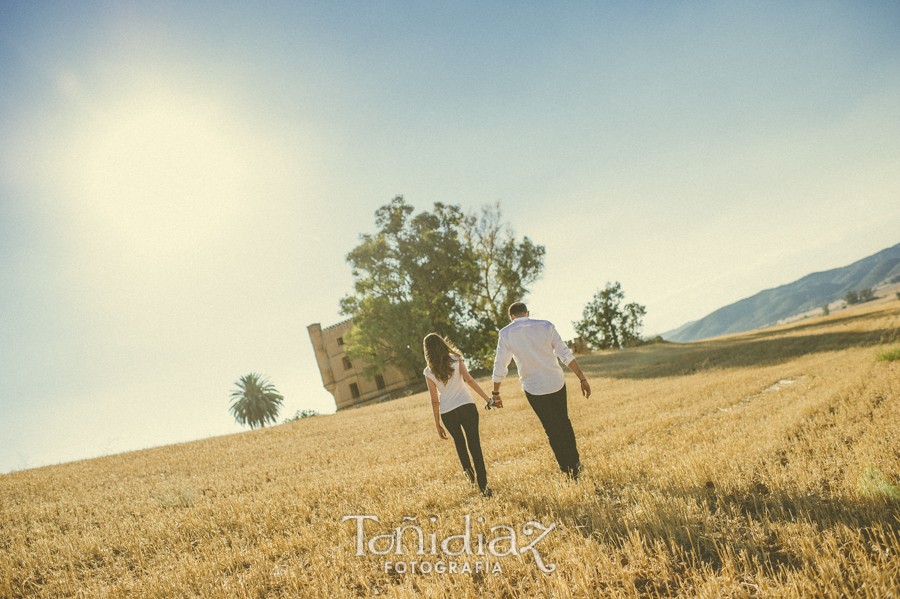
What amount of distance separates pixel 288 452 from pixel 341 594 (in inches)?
390

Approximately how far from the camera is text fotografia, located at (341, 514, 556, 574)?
11.4ft

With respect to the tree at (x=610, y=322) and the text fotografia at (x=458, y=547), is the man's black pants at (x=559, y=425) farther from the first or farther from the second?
the tree at (x=610, y=322)

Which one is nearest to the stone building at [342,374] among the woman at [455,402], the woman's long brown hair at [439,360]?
the woman at [455,402]

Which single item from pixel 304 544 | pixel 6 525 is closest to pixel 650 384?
pixel 304 544

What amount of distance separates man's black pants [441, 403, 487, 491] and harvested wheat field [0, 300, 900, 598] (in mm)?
372

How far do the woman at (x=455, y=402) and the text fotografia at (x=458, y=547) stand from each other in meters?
0.98

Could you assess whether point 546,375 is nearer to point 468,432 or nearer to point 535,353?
point 535,353

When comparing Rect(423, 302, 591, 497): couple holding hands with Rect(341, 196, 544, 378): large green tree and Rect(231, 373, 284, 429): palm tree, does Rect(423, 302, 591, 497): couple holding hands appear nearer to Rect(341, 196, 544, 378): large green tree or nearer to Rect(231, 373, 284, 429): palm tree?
Answer: Rect(341, 196, 544, 378): large green tree

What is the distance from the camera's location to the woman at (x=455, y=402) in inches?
208

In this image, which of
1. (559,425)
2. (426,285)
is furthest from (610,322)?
(559,425)

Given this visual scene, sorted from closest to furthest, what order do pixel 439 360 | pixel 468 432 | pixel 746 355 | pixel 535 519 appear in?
pixel 535 519 < pixel 468 432 < pixel 439 360 < pixel 746 355

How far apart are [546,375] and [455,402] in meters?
1.28

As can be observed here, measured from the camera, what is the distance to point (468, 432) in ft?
17.5

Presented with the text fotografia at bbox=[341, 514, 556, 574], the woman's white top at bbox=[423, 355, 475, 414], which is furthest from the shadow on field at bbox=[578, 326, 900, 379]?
the text fotografia at bbox=[341, 514, 556, 574]
